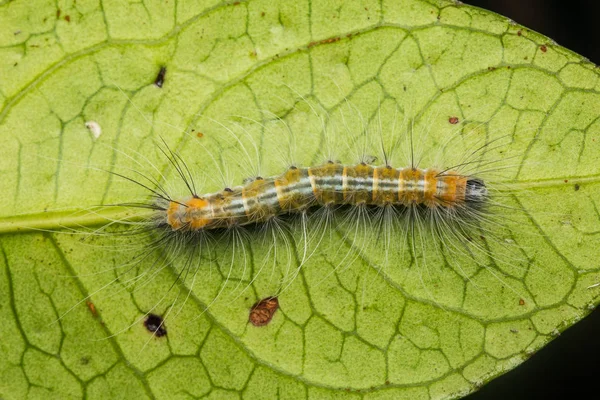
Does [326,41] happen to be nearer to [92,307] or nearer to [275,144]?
[275,144]

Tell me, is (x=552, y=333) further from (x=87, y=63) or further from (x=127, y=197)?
(x=87, y=63)

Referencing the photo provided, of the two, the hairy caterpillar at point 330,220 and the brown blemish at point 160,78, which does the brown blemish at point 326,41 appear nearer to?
the hairy caterpillar at point 330,220

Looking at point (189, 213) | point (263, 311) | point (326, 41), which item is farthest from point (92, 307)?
point (326, 41)

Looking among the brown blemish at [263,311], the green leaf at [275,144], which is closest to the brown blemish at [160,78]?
the green leaf at [275,144]

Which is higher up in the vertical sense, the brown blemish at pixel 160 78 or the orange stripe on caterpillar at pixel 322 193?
the brown blemish at pixel 160 78

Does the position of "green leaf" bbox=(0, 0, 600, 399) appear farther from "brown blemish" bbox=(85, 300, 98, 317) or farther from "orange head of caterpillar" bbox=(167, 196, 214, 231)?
"orange head of caterpillar" bbox=(167, 196, 214, 231)
